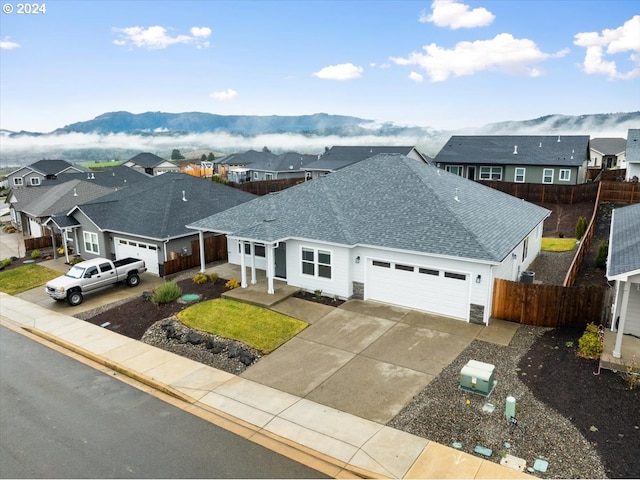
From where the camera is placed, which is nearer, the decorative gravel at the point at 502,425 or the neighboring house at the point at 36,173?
the decorative gravel at the point at 502,425

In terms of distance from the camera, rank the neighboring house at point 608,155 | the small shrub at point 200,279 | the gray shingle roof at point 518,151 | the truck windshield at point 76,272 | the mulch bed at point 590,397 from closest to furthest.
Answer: the mulch bed at point 590,397 → the truck windshield at point 76,272 → the small shrub at point 200,279 → the gray shingle roof at point 518,151 → the neighboring house at point 608,155

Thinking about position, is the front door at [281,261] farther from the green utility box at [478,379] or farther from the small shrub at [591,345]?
the small shrub at [591,345]

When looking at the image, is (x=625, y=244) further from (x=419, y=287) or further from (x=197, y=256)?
(x=197, y=256)

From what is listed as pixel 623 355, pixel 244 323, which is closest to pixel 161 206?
pixel 244 323

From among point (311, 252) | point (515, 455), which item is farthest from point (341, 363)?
point (311, 252)

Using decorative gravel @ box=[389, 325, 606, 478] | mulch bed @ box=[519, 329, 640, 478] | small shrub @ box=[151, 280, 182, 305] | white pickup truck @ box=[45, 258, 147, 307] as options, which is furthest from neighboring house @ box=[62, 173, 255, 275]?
mulch bed @ box=[519, 329, 640, 478]

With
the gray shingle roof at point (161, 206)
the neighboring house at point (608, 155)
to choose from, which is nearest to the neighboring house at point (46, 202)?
the gray shingle roof at point (161, 206)
